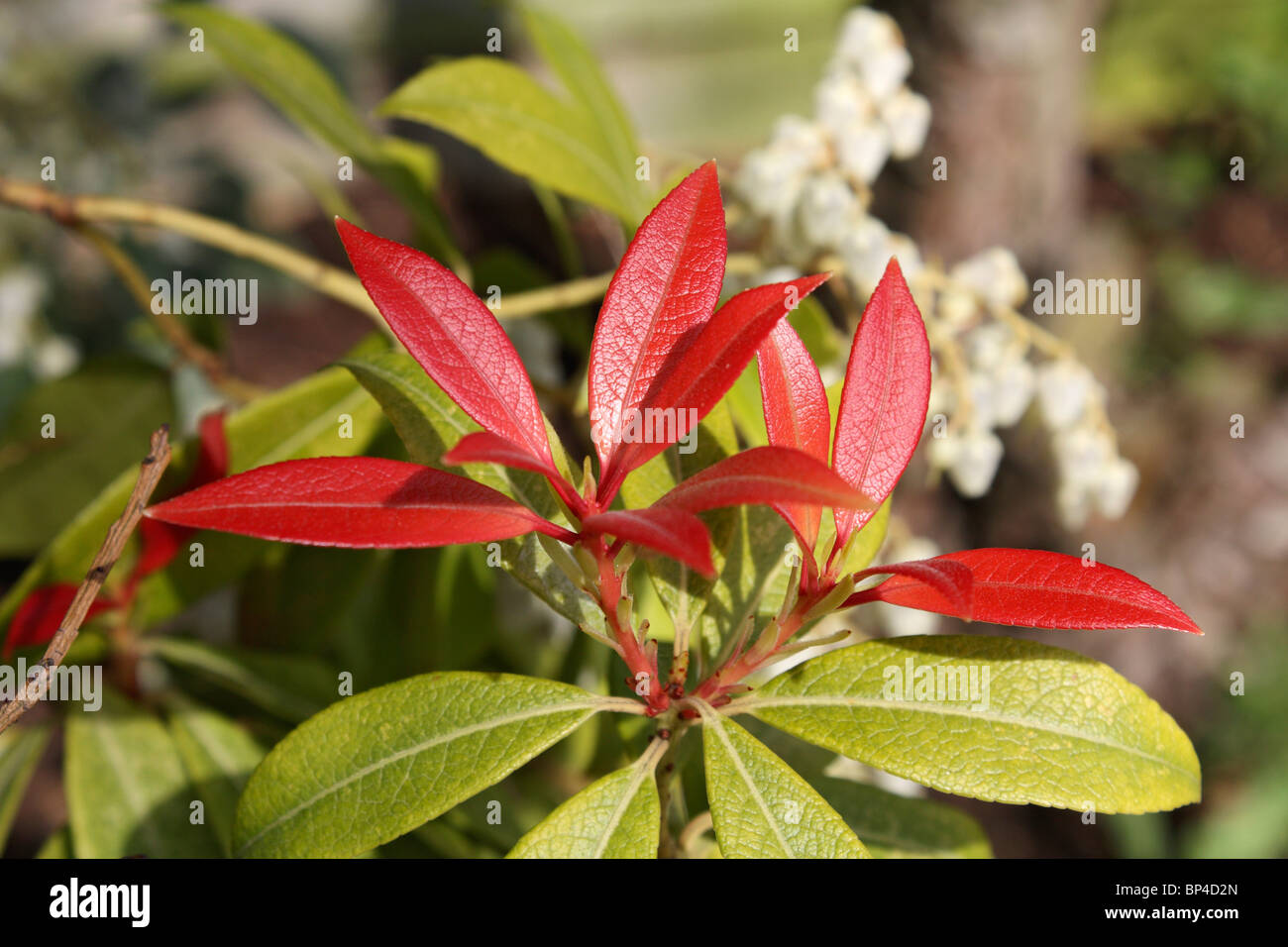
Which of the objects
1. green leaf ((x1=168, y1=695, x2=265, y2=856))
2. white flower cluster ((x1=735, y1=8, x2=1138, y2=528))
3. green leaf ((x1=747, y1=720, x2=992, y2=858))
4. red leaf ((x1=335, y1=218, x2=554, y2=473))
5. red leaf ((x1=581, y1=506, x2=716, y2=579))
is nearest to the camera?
Result: red leaf ((x1=581, y1=506, x2=716, y2=579))

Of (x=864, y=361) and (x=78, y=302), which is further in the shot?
(x=78, y=302)

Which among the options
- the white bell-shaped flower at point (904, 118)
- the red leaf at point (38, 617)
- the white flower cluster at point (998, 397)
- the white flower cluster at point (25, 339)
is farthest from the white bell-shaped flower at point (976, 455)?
the white flower cluster at point (25, 339)

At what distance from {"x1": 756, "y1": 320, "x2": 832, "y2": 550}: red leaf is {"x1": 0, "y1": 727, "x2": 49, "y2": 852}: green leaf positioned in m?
0.71

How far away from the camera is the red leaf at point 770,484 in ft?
1.31

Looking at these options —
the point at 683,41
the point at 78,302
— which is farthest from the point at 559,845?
the point at 683,41

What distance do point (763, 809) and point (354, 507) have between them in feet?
0.83

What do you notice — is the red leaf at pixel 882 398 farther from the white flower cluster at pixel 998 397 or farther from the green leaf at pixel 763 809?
the white flower cluster at pixel 998 397

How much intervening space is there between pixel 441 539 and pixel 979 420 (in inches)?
25.7

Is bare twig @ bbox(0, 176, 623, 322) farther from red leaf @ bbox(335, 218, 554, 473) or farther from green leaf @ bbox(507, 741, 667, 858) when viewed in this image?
green leaf @ bbox(507, 741, 667, 858)

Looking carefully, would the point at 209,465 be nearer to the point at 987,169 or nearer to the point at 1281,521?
the point at 987,169

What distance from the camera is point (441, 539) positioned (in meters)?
0.44

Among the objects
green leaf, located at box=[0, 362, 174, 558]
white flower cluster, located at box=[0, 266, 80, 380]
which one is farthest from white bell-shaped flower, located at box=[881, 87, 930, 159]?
white flower cluster, located at box=[0, 266, 80, 380]

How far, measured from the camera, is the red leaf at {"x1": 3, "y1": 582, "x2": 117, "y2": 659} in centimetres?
72

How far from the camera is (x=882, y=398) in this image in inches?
20.6
